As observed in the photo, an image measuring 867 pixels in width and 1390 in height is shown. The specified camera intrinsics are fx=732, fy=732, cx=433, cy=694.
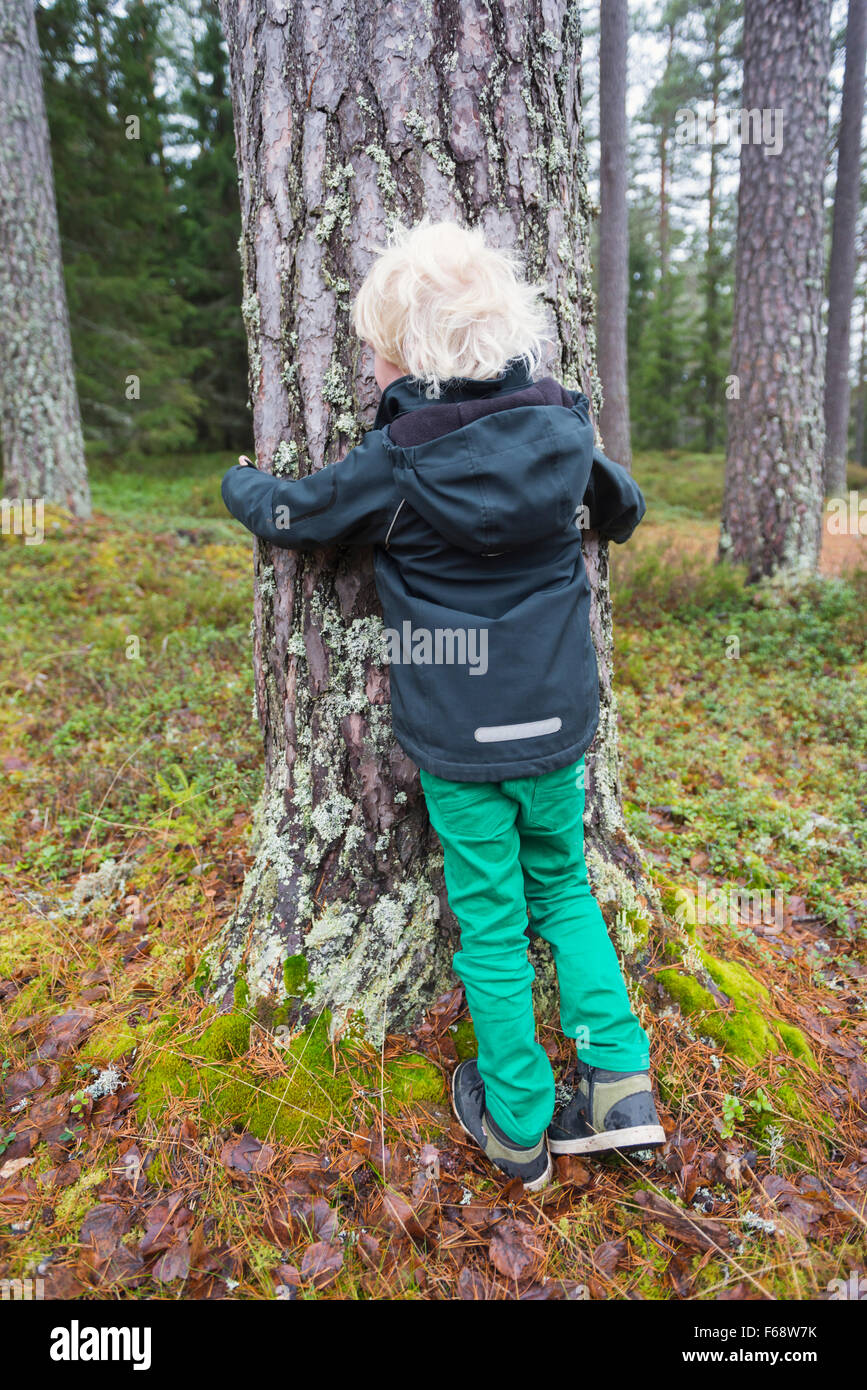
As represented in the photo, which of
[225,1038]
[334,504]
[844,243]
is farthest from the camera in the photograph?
[844,243]

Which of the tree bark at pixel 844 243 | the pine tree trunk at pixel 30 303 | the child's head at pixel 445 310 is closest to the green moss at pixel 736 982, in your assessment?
the child's head at pixel 445 310

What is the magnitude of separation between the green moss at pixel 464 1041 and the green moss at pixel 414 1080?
0.10m

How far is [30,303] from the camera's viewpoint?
7.79 meters

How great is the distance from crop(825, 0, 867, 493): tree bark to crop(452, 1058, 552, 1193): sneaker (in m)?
16.7

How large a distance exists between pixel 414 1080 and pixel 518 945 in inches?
23.3

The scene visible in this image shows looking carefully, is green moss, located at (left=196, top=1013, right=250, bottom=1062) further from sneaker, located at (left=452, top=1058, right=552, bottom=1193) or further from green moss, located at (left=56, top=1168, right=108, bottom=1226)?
sneaker, located at (left=452, top=1058, right=552, bottom=1193)

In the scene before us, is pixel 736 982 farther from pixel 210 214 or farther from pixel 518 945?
pixel 210 214

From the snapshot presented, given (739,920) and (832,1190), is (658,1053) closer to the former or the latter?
(832,1190)

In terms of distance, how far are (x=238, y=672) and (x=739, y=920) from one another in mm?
3501

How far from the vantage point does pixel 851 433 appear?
35500 millimetres

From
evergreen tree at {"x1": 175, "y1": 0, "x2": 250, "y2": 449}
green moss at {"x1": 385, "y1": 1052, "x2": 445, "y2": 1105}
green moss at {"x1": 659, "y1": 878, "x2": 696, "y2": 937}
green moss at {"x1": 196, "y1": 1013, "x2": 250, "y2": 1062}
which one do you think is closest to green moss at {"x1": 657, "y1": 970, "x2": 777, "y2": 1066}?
green moss at {"x1": 659, "y1": 878, "x2": 696, "y2": 937}

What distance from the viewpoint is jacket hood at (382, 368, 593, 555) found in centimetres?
176

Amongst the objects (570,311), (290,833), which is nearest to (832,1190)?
(290,833)

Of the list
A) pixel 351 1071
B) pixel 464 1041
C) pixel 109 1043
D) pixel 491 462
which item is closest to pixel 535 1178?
pixel 464 1041
